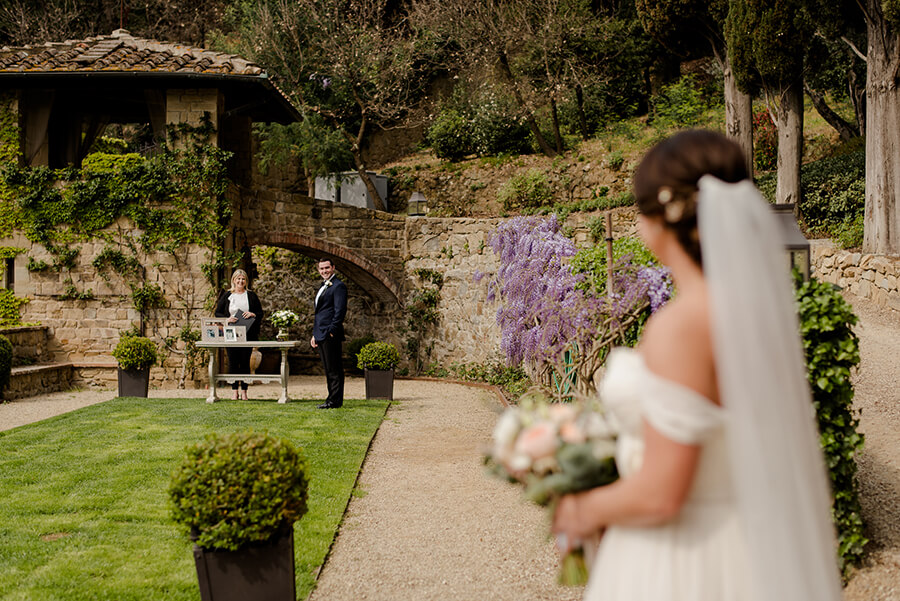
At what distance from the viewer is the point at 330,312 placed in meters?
8.70

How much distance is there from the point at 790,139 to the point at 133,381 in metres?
10.9

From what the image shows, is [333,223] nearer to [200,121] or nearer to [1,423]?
[200,121]

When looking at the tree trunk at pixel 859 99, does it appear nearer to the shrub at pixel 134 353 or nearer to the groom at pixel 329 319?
the groom at pixel 329 319

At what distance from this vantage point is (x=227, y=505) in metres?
3.07

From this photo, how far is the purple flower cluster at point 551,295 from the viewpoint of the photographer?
5504 mm

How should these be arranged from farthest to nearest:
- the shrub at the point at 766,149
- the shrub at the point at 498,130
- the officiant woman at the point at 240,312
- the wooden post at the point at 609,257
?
Result: the shrub at the point at 498,130, the shrub at the point at 766,149, the officiant woman at the point at 240,312, the wooden post at the point at 609,257

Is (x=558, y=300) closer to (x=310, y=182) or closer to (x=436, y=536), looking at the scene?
(x=436, y=536)

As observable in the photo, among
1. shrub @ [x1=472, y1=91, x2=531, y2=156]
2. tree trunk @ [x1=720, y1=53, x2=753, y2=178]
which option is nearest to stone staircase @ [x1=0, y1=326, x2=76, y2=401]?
shrub @ [x1=472, y1=91, x2=531, y2=156]

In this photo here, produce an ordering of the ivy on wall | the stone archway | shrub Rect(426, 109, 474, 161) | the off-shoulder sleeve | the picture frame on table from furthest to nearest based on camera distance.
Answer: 1. shrub Rect(426, 109, 474, 161)
2. the stone archway
3. the ivy on wall
4. the picture frame on table
5. the off-shoulder sleeve

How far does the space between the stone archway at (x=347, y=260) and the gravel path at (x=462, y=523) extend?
647 centimetres

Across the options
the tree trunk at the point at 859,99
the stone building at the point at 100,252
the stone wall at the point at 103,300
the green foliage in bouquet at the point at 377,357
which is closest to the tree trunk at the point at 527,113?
the tree trunk at the point at 859,99

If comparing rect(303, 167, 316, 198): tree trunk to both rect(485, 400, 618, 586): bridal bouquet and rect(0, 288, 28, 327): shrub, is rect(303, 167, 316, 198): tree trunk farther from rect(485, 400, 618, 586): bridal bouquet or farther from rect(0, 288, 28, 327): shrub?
rect(485, 400, 618, 586): bridal bouquet

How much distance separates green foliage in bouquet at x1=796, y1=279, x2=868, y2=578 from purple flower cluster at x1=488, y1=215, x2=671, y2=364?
1.57 metres

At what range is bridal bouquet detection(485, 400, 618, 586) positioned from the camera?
64.6 inches
